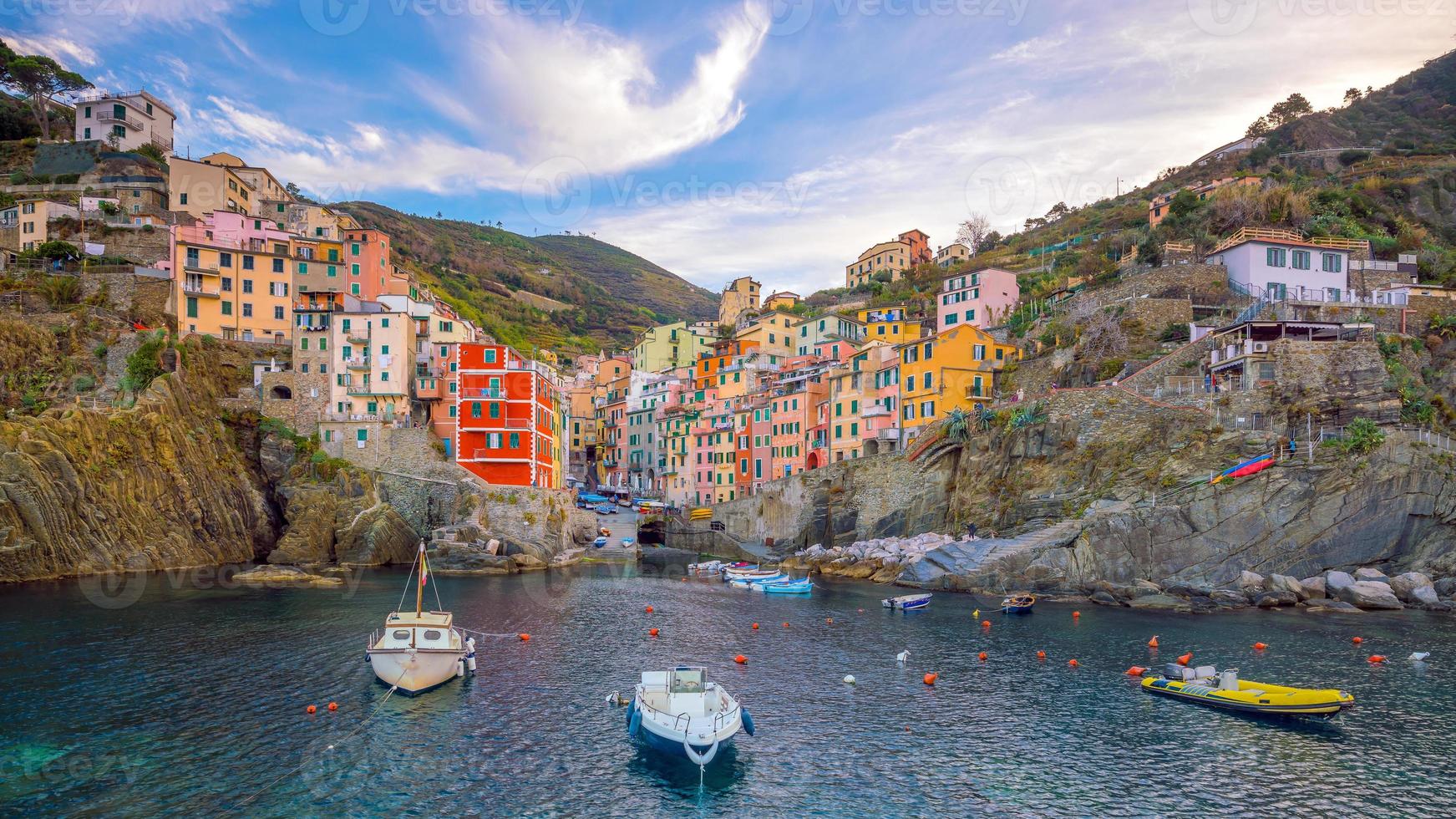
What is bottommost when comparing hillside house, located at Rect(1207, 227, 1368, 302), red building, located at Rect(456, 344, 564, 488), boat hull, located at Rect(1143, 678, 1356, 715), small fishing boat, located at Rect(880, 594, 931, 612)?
small fishing boat, located at Rect(880, 594, 931, 612)

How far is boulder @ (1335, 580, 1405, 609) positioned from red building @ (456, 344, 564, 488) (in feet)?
212

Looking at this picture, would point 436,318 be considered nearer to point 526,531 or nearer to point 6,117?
point 526,531

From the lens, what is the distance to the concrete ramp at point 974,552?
59.7m

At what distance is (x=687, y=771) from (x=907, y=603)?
30.1 m

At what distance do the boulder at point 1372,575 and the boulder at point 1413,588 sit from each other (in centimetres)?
60

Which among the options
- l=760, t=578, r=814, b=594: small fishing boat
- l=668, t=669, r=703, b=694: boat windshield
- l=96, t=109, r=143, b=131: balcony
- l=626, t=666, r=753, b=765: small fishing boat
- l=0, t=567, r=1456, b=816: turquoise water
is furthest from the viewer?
l=96, t=109, r=143, b=131: balcony

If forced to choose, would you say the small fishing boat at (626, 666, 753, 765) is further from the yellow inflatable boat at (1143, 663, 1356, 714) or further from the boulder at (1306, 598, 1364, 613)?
the boulder at (1306, 598, 1364, 613)

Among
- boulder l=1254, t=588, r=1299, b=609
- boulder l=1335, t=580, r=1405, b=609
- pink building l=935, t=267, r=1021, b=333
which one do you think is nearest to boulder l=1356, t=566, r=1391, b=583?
boulder l=1335, t=580, r=1405, b=609

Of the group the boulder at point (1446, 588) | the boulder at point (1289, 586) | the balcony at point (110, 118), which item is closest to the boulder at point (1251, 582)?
the boulder at point (1289, 586)

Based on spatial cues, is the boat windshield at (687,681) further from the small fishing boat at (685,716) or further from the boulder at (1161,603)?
the boulder at (1161,603)

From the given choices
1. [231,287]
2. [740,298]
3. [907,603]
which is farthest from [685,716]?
[740,298]

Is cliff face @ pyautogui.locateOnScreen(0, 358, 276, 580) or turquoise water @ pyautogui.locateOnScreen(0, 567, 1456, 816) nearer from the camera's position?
turquoise water @ pyautogui.locateOnScreen(0, 567, 1456, 816)

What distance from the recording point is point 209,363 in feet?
266

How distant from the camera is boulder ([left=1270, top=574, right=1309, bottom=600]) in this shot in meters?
53.4
